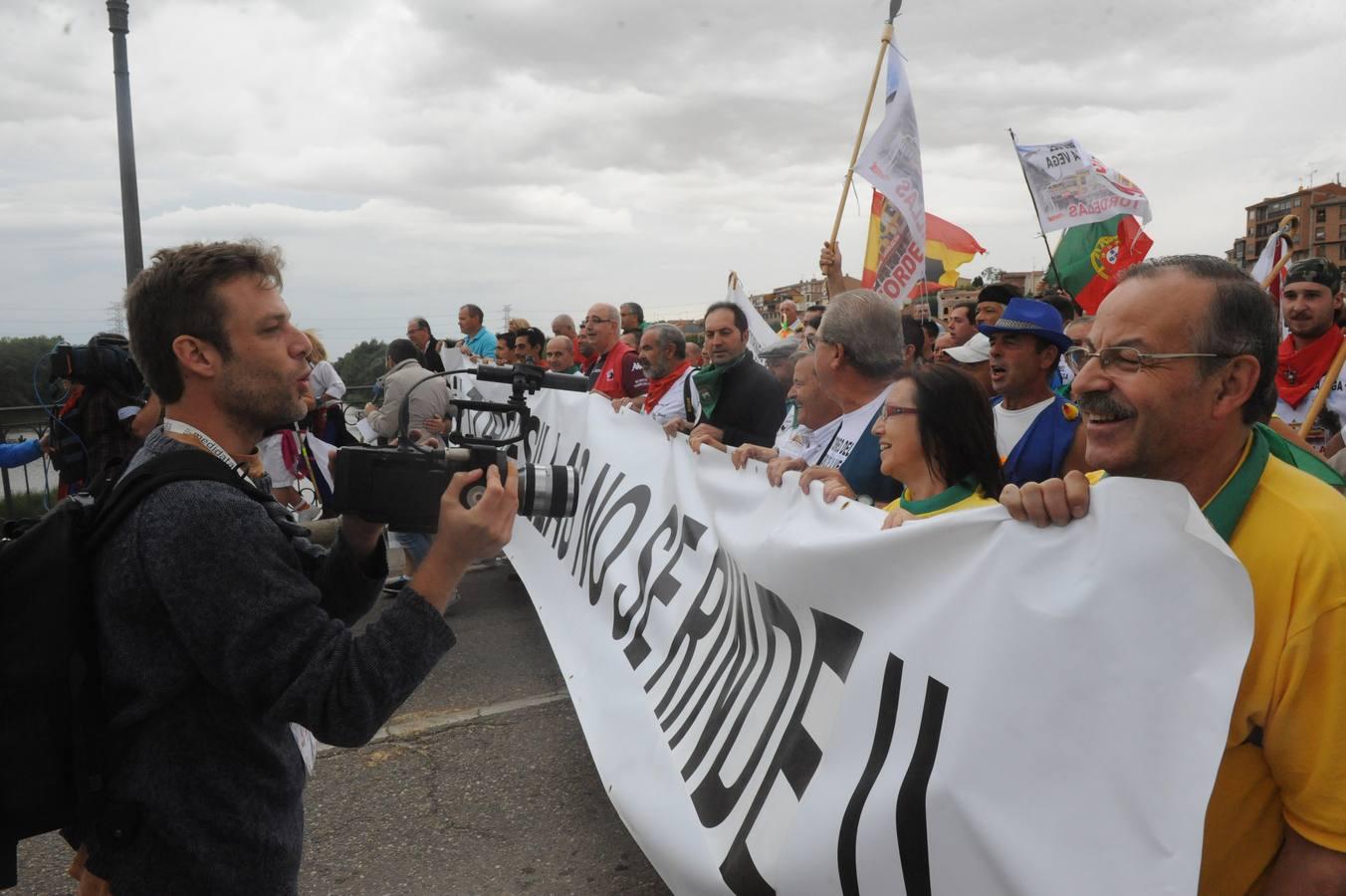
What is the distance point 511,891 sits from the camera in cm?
298

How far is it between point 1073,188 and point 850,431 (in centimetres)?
453

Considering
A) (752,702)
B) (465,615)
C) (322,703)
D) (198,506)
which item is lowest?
(465,615)

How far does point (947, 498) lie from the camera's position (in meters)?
2.38

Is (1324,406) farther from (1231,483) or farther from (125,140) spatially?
(125,140)

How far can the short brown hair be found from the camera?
1.62 metres

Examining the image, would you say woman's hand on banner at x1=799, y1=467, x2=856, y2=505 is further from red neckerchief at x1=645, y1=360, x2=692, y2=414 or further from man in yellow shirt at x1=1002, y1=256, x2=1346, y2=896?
red neckerchief at x1=645, y1=360, x2=692, y2=414

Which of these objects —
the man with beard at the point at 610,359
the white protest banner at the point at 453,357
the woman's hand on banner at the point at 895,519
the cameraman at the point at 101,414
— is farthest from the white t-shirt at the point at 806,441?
the white protest banner at the point at 453,357

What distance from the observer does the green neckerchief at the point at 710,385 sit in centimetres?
510

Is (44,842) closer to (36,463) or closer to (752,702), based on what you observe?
(752,702)

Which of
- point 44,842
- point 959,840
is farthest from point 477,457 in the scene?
point 44,842

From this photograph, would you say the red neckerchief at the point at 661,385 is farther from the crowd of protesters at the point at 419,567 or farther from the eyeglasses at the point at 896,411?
the crowd of protesters at the point at 419,567

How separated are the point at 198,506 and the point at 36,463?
971 cm

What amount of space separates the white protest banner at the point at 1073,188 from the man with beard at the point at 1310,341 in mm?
1928

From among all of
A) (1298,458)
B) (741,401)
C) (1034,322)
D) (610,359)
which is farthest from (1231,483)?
(610,359)
